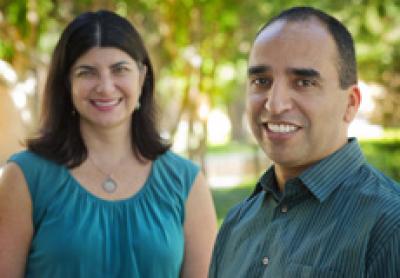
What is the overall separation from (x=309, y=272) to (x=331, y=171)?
300 mm

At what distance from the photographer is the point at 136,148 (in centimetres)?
373

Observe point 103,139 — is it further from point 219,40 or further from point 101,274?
point 219,40

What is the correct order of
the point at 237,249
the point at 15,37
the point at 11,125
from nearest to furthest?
the point at 237,249 → the point at 15,37 → the point at 11,125

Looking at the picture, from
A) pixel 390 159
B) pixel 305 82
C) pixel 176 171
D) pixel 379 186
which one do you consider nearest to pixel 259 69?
pixel 305 82

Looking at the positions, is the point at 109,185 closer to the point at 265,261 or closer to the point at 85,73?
the point at 85,73

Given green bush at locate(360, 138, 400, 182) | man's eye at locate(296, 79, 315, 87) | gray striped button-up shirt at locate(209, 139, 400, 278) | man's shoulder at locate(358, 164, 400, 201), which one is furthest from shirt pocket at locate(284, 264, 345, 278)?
green bush at locate(360, 138, 400, 182)

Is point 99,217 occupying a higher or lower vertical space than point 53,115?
lower

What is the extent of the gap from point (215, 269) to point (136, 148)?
53.6 inches

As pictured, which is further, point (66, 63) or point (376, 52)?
point (376, 52)

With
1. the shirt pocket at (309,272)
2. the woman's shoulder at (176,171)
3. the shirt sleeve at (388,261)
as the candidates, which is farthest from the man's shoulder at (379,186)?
the woman's shoulder at (176,171)

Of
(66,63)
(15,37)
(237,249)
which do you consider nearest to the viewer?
(237,249)

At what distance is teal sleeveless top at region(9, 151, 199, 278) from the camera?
3307 mm

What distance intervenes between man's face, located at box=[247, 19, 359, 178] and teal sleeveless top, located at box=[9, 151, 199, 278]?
1.38 meters

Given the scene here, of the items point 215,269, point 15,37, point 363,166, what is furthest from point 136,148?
point 15,37
